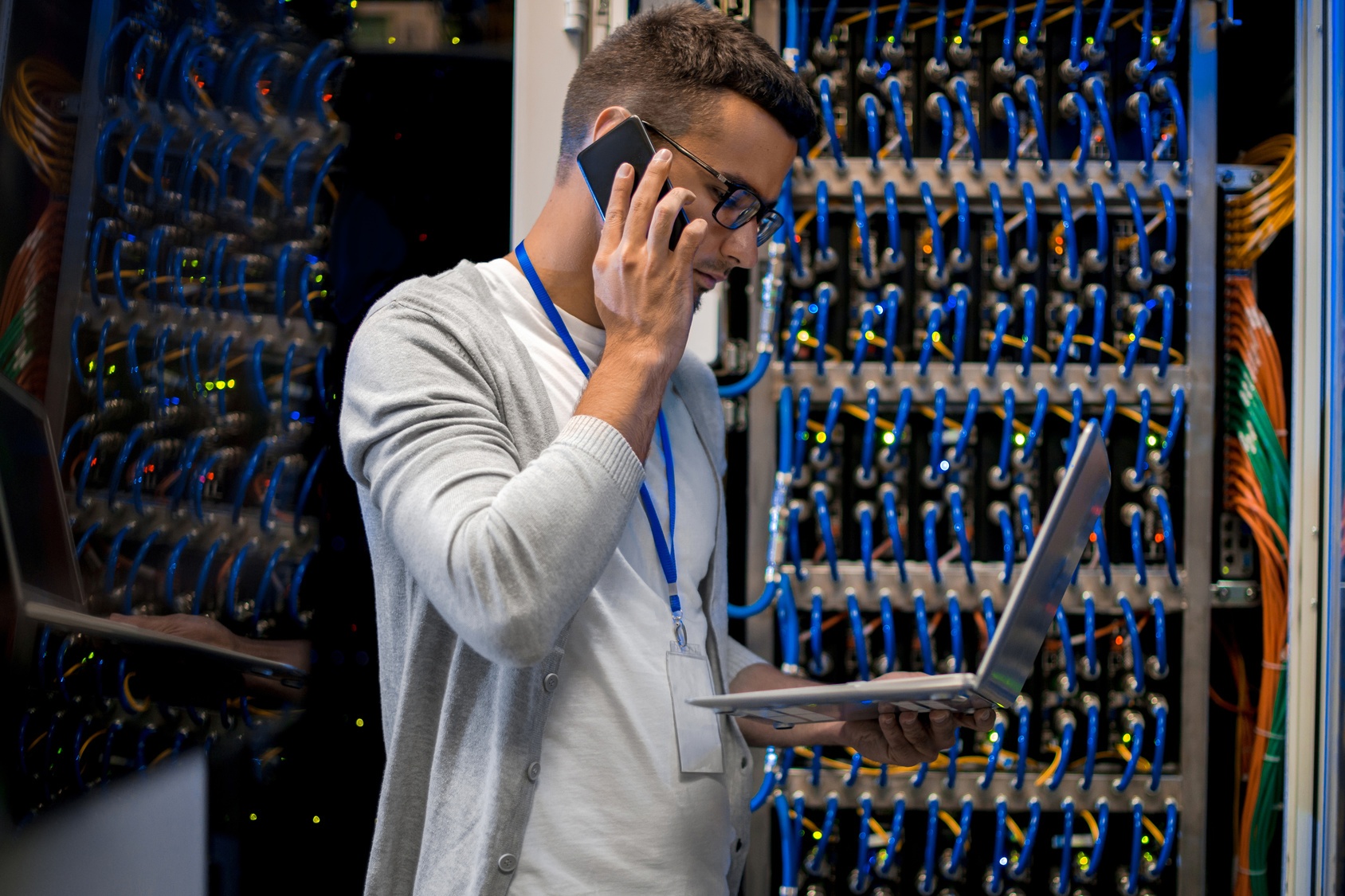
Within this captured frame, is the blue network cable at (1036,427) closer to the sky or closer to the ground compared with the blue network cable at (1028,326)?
closer to the ground

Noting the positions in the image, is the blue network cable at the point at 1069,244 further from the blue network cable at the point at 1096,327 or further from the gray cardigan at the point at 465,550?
the gray cardigan at the point at 465,550

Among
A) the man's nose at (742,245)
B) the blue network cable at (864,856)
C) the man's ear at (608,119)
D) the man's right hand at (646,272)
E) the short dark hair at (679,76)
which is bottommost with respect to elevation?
the blue network cable at (864,856)

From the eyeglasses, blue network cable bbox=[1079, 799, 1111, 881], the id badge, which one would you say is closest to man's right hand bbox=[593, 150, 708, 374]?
the eyeglasses

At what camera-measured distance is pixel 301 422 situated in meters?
2.00

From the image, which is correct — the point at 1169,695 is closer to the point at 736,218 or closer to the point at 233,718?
the point at 736,218

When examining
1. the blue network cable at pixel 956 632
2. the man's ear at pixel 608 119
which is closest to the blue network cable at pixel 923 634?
the blue network cable at pixel 956 632

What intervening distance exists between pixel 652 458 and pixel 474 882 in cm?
56

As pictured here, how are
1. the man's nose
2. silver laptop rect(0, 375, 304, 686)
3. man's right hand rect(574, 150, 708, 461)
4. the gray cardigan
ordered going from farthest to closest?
silver laptop rect(0, 375, 304, 686) → the man's nose → man's right hand rect(574, 150, 708, 461) → the gray cardigan

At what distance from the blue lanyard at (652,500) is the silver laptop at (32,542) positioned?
0.91m

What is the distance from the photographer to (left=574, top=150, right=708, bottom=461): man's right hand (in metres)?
1.03

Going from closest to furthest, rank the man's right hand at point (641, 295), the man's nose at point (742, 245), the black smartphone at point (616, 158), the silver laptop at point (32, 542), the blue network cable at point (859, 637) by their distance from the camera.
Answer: the man's right hand at point (641, 295) < the black smartphone at point (616, 158) < the man's nose at point (742, 245) < the silver laptop at point (32, 542) < the blue network cable at point (859, 637)

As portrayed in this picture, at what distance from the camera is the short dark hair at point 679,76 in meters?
1.23

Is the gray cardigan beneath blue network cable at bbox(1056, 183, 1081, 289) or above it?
beneath

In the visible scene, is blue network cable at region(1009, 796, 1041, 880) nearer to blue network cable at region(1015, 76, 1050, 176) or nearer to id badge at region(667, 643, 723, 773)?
id badge at region(667, 643, 723, 773)
